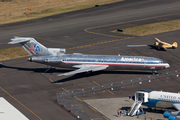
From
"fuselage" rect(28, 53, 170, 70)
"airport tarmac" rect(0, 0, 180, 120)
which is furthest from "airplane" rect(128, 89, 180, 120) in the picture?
"fuselage" rect(28, 53, 170, 70)

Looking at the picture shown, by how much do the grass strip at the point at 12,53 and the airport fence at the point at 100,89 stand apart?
1351 inches

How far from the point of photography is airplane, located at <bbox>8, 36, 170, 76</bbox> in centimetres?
7712

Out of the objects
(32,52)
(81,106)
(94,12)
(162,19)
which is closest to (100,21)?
(94,12)

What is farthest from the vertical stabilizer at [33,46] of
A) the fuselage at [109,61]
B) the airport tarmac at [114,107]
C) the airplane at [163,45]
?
the airplane at [163,45]

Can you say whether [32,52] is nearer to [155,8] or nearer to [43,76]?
[43,76]

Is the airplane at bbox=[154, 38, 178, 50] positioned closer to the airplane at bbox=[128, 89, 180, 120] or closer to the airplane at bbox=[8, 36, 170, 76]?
the airplane at bbox=[8, 36, 170, 76]

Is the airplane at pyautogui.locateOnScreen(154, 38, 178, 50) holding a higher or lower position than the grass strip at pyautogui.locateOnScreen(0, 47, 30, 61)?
higher

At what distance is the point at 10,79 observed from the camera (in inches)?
3078

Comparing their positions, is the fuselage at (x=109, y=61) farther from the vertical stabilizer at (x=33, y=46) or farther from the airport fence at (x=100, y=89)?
the airport fence at (x=100, y=89)

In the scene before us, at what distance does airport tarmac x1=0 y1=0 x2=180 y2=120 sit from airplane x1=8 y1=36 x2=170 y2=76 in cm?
284

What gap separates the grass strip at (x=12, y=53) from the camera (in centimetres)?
9656

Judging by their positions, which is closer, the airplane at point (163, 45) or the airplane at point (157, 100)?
the airplane at point (157, 100)

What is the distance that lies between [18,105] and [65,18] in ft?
263

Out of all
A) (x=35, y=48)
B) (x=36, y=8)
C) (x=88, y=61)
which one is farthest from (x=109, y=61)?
(x=36, y=8)
